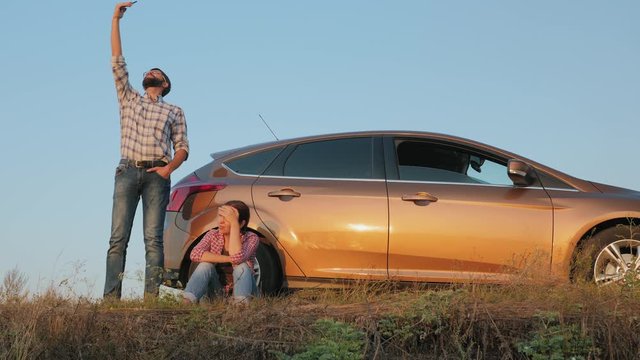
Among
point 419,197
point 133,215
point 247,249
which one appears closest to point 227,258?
point 247,249

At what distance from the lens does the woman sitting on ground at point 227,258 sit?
8.25m

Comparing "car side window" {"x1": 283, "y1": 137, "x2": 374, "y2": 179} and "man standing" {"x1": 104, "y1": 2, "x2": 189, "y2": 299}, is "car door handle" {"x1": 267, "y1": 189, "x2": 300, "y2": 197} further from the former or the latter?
"man standing" {"x1": 104, "y1": 2, "x2": 189, "y2": 299}

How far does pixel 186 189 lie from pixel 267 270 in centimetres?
109

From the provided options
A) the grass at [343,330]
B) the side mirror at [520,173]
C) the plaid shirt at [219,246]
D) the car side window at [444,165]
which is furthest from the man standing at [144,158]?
the side mirror at [520,173]

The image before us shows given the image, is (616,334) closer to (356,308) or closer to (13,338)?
(356,308)

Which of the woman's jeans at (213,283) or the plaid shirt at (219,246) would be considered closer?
the woman's jeans at (213,283)

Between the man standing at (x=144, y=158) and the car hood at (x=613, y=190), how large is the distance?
3.76 metres

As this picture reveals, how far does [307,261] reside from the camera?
8883 millimetres

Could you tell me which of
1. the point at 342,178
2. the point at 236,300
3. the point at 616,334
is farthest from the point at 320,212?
the point at 616,334

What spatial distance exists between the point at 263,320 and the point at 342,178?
8.46ft

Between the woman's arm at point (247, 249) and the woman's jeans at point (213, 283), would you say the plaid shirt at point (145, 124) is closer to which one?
the woman's arm at point (247, 249)

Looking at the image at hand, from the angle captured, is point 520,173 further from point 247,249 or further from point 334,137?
point 247,249

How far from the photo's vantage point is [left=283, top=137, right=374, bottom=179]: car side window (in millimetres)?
9242

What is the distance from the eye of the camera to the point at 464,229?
29.2 ft
